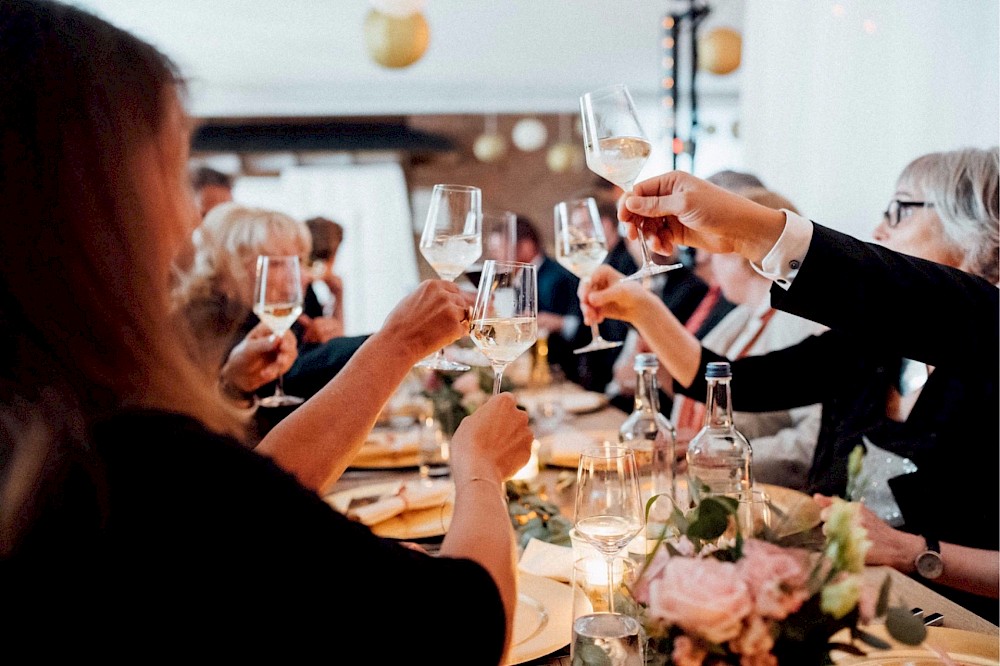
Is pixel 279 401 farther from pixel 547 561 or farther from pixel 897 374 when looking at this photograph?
pixel 897 374

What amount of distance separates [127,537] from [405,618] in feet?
0.71

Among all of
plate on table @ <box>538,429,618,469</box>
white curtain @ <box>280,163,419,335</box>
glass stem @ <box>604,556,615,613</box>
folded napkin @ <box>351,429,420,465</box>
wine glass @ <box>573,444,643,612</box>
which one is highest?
wine glass @ <box>573,444,643,612</box>

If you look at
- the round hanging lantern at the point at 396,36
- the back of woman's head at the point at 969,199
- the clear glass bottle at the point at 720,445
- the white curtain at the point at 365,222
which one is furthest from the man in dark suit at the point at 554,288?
the white curtain at the point at 365,222

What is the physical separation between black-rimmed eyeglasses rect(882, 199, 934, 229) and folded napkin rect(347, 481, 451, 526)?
106 cm

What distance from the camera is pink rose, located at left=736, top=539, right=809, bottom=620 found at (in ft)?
2.12

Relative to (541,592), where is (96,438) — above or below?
above

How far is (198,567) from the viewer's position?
63 centimetres

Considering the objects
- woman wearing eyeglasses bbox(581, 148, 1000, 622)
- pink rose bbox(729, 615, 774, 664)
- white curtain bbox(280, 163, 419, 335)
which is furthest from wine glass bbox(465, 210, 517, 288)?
white curtain bbox(280, 163, 419, 335)

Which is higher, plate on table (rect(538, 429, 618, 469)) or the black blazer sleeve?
the black blazer sleeve

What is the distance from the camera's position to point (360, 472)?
6.80ft

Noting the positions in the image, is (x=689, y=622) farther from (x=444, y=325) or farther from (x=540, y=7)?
(x=540, y=7)

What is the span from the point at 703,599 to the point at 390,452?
5.26 ft

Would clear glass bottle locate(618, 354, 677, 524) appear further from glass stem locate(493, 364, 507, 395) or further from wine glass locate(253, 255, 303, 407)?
wine glass locate(253, 255, 303, 407)

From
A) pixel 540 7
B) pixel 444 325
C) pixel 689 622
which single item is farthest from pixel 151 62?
pixel 540 7
